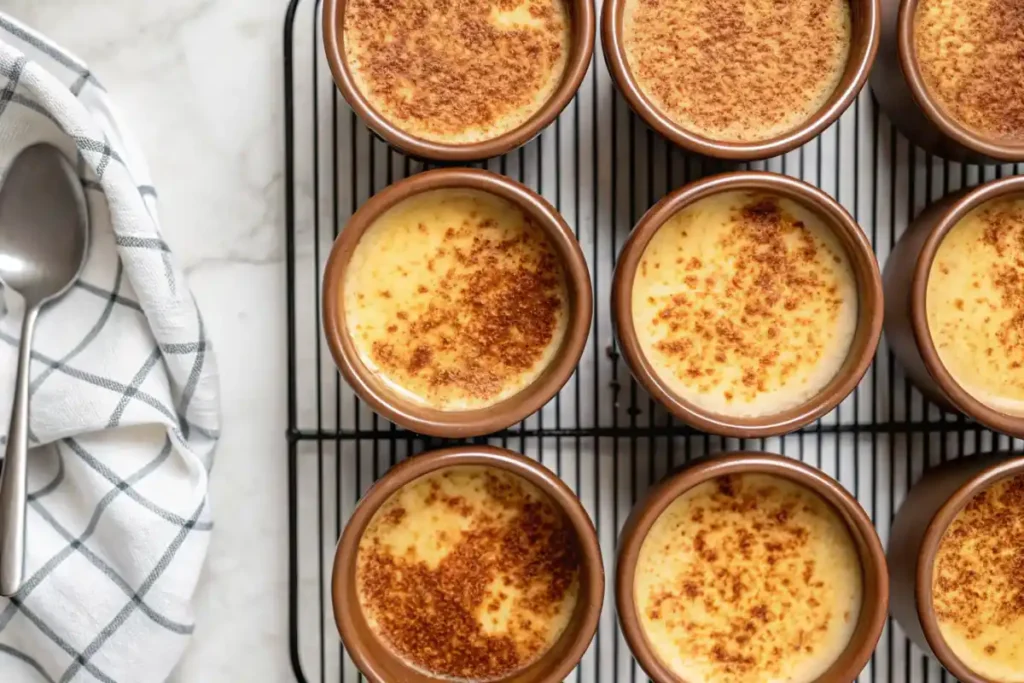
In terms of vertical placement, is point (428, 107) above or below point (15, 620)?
above

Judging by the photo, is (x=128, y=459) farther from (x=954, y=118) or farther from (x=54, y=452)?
(x=954, y=118)

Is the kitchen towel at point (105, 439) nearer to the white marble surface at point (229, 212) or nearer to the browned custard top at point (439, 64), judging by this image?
the white marble surface at point (229, 212)

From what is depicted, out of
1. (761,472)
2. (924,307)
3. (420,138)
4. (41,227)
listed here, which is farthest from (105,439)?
(924,307)

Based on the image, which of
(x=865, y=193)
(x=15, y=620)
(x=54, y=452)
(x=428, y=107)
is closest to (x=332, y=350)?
(x=428, y=107)

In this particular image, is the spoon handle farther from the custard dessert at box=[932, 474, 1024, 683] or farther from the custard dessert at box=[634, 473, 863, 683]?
the custard dessert at box=[932, 474, 1024, 683]

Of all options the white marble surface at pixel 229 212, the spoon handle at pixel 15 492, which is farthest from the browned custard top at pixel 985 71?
the spoon handle at pixel 15 492

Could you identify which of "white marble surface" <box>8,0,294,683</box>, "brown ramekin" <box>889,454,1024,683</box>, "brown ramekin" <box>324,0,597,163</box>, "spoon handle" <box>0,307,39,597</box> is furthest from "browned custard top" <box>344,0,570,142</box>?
"brown ramekin" <box>889,454,1024,683</box>
